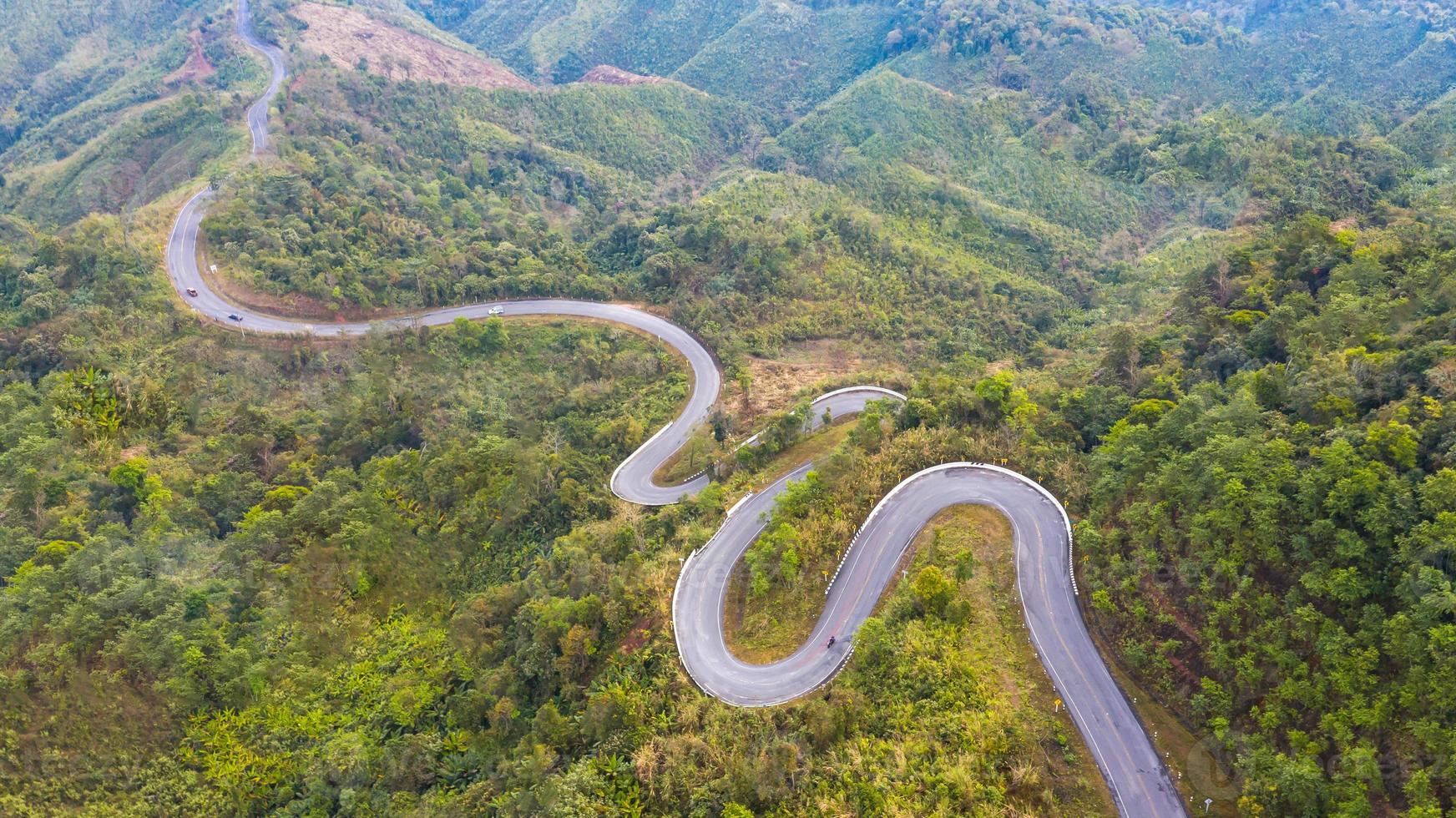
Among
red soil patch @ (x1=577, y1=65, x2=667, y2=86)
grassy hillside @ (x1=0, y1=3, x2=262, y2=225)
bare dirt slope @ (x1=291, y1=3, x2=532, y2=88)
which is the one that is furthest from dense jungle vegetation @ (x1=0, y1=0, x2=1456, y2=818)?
red soil patch @ (x1=577, y1=65, x2=667, y2=86)

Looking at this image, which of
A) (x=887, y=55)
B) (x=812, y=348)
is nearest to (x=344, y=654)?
(x=812, y=348)

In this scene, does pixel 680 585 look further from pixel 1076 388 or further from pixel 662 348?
pixel 662 348

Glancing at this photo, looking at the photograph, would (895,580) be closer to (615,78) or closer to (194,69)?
(615,78)

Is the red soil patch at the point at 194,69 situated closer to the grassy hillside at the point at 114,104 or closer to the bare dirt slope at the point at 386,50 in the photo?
the grassy hillside at the point at 114,104

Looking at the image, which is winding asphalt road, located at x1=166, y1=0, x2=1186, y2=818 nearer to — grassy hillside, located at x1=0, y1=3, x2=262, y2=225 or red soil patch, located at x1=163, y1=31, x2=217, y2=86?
grassy hillside, located at x1=0, y1=3, x2=262, y2=225

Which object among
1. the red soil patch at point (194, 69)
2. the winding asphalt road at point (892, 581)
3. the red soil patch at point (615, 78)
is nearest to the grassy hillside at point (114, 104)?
the red soil patch at point (194, 69)
